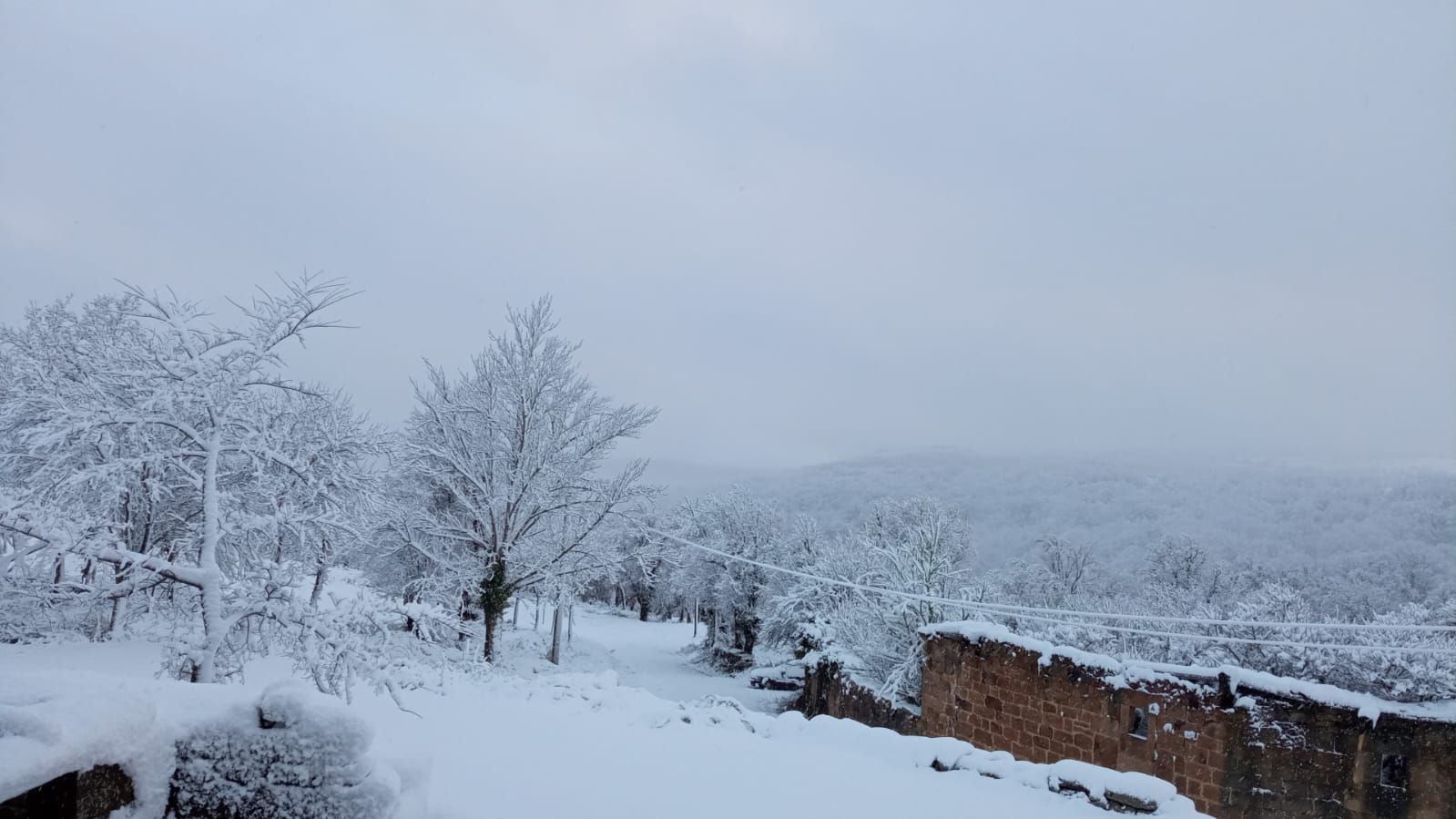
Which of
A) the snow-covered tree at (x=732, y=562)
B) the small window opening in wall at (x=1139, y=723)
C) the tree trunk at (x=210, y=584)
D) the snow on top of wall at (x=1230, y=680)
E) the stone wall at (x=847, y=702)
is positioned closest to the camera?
the tree trunk at (x=210, y=584)

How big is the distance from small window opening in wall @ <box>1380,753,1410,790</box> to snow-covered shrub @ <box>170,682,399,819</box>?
33.3 ft

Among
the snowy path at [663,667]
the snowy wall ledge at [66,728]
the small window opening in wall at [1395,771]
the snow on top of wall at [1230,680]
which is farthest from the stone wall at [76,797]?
the snowy path at [663,667]

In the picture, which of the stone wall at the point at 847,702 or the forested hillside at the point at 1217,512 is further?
the forested hillside at the point at 1217,512

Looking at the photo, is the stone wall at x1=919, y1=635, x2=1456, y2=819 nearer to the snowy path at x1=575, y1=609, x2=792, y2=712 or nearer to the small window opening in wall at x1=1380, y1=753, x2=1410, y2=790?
the small window opening in wall at x1=1380, y1=753, x2=1410, y2=790

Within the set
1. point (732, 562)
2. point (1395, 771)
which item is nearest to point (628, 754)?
point (1395, 771)

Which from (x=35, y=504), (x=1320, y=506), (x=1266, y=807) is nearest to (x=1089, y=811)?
(x=1266, y=807)

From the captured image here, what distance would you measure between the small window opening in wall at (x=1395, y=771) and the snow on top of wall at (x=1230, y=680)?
47 centimetres

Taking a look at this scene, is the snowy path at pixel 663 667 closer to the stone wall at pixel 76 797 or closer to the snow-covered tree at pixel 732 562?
the snow-covered tree at pixel 732 562

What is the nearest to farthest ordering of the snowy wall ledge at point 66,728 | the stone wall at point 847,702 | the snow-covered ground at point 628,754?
the snowy wall ledge at point 66,728, the snow-covered ground at point 628,754, the stone wall at point 847,702

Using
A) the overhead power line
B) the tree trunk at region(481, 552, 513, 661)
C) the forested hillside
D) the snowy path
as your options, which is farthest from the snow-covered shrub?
the forested hillside

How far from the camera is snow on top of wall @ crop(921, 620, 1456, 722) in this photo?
7758mm

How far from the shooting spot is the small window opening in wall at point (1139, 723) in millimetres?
9070

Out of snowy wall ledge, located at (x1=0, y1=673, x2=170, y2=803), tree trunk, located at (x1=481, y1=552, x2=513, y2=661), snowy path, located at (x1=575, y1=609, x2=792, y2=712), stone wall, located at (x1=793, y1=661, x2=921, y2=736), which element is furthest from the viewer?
snowy path, located at (x1=575, y1=609, x2=792, y2=712)

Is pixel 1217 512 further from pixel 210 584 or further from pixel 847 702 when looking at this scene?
pixel 210 584
